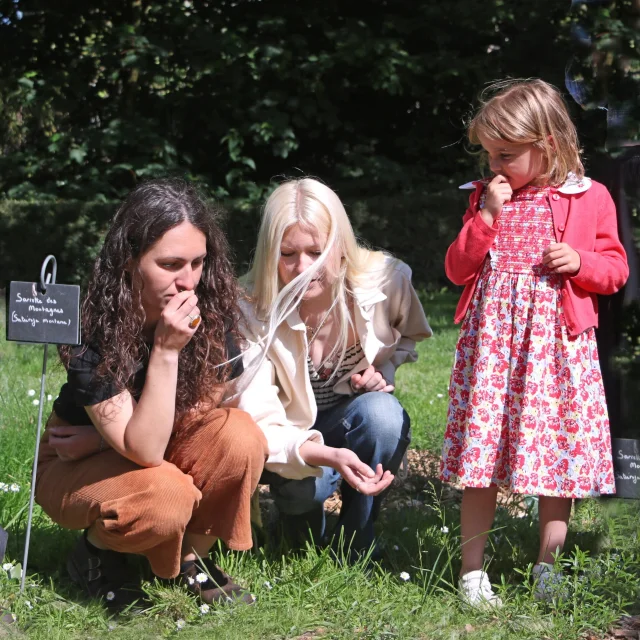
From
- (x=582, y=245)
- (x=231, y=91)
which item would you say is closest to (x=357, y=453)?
(x=582, y=245)

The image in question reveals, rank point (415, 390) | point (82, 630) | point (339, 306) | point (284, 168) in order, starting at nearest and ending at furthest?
point (82, 630), point (339, 306), point (415, 390), point (284, 168)

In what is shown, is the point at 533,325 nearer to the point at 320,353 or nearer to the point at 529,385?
the point at 529,385

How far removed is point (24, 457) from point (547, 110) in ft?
7.57

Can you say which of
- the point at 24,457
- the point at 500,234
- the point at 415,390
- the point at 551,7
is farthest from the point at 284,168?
the point at 500,234

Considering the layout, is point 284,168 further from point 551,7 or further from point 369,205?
point 551,7

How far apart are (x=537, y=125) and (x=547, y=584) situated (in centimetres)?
124

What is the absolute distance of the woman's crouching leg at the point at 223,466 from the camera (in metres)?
2.48

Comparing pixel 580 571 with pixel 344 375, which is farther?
pixel 344 375

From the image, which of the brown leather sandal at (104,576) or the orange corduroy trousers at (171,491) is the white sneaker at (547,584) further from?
the brown leather sandal at (104,576)

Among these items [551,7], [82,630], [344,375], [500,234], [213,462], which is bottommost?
[82,630]

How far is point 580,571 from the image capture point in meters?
2.65

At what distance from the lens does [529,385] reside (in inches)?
96.7

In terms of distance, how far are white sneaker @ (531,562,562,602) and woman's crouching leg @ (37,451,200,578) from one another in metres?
→ 0.95

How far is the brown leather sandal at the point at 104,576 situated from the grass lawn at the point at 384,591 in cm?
4
